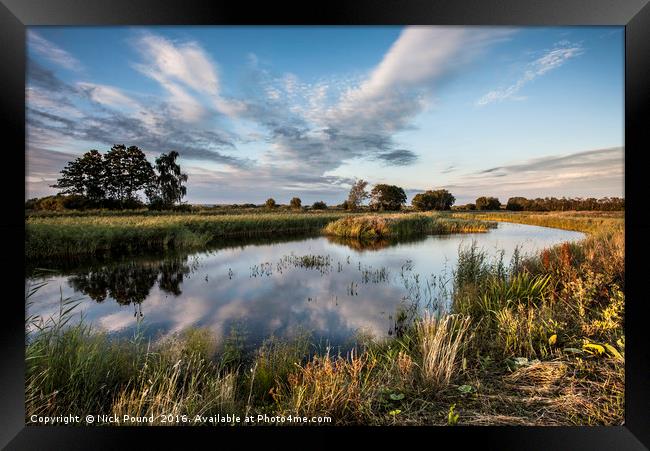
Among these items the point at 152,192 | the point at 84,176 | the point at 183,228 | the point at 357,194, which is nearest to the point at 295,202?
the point at 357,194

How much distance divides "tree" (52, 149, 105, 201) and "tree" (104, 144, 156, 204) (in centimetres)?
10

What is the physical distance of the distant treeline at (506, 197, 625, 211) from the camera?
2895mm

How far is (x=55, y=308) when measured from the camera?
8.78ft

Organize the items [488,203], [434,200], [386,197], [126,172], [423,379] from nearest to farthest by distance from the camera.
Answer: [423,379]
[126,172]
[488,203]
[434,200]
[386,197]

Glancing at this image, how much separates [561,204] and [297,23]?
4045 millimetres

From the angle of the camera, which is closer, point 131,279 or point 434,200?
point 434,200

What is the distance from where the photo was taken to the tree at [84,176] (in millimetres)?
3152

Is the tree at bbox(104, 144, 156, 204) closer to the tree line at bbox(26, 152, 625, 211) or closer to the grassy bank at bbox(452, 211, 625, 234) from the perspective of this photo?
the tree line at bbox(26, 152, 625, 211)

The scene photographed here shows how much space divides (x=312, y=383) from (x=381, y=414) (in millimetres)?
556

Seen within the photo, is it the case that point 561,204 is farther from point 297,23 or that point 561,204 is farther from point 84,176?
point 84,176

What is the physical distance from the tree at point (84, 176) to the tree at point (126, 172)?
0.10 m

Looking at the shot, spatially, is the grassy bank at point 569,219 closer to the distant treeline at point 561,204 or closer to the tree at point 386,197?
the distant treeline at point 561,204

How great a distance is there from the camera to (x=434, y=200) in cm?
410

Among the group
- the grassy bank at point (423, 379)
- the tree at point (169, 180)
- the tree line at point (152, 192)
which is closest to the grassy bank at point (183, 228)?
the tree line at point (152, 192)
